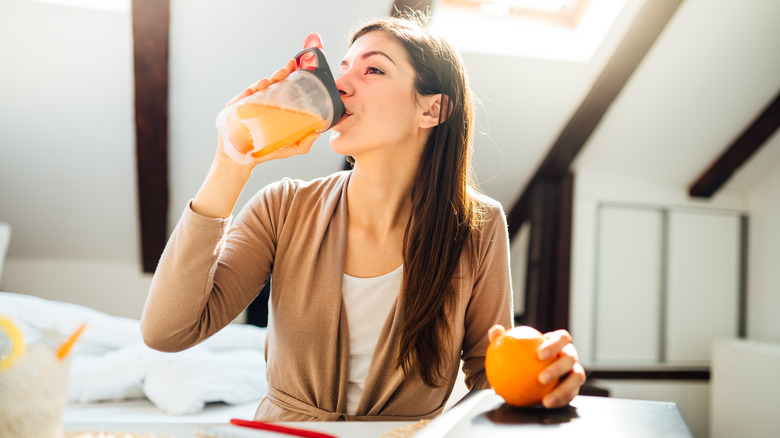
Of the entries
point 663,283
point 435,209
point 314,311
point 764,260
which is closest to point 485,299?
point 435,209

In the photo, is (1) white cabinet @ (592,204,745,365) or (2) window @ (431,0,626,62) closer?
(2) window @ (431,0,626,62)

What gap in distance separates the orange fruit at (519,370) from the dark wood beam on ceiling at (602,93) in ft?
7.80

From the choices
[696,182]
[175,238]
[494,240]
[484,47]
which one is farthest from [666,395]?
[175,238]

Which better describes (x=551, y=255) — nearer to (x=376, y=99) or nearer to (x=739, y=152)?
(x=739, y=152)

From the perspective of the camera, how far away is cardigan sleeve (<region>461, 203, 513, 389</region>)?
1090 millimetres

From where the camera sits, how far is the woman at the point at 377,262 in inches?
40.4

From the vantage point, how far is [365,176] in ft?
3.81

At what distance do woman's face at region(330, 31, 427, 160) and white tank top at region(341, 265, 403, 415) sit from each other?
0.75 feet

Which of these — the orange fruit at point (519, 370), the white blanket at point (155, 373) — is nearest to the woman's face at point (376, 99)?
the orange fruit at point (519, 370)

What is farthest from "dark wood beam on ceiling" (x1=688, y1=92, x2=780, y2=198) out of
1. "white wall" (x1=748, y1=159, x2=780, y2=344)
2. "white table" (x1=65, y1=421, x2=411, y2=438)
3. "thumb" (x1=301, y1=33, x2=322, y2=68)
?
"white table" (x1=65, y1=421, x2=411, y2=438)

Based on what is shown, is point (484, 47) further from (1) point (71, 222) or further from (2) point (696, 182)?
(1) point (71, 222)

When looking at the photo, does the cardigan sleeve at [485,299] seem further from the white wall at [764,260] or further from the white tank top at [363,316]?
the white wall at [764,260]

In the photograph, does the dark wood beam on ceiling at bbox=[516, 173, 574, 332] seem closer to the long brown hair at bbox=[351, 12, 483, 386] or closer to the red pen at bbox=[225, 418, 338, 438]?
the long brown hair at bbox=[351, 12, 483, 386]

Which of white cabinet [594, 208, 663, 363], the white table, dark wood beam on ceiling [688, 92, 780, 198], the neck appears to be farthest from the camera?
white cabinet [594, 208, 663, 363]
